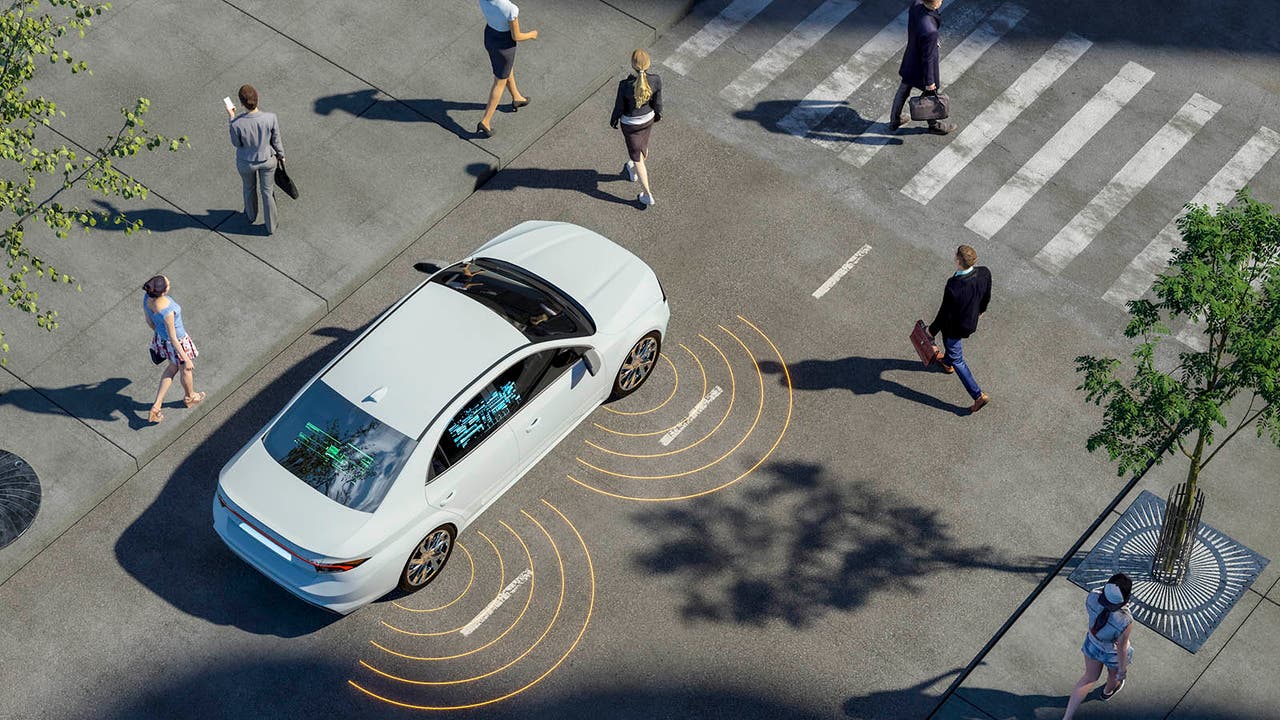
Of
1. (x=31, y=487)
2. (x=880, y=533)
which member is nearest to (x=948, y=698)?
(x=880, y=533)

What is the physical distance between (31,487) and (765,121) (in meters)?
9.71

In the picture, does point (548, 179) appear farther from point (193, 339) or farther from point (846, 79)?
point (193, 339)

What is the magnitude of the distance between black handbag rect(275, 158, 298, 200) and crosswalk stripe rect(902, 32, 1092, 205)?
7471mm

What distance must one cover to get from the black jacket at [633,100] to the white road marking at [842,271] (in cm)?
277

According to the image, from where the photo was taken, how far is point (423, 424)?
1204 centimetres

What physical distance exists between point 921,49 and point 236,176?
856cm

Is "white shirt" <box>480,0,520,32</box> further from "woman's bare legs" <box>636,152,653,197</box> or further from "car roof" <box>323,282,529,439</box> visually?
"car roof" <box>323,282,529,439</box>

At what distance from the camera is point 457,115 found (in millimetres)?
16891

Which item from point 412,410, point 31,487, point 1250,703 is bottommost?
point 1250,703

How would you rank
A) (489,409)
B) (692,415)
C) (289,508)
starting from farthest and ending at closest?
(692,415)
(489,409)
(289,508)

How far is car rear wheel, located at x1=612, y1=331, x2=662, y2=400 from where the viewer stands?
1387 cm

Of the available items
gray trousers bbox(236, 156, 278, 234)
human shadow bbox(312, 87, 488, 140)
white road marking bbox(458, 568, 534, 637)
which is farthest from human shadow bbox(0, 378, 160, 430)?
human shadow bbox(312, 87, 488, 140)

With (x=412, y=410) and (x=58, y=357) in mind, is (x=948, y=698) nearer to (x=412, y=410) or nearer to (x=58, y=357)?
(x=412, y=410)

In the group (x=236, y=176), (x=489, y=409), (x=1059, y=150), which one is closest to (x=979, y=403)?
(x=1059, y=150)
